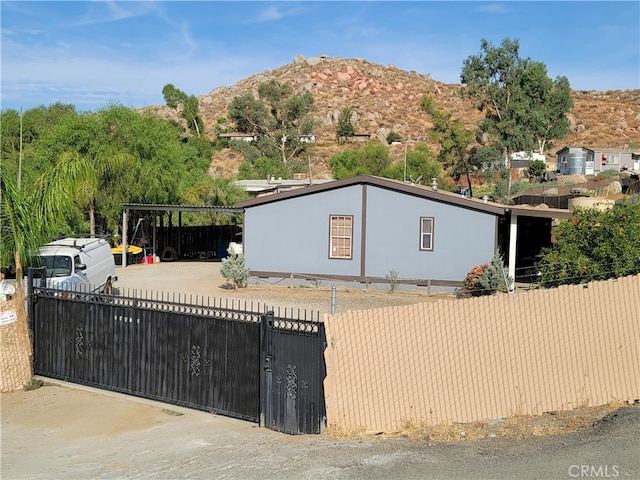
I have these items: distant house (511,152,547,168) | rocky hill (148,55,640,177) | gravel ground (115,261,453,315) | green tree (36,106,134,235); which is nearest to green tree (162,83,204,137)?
rocky hill (148,55,640,177)

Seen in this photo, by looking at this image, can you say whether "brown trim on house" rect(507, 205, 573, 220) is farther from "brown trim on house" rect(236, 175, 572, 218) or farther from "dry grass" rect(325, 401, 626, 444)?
"dry grass" rect(325, 401, 626, 444)

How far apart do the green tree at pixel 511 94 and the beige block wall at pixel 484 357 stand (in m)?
46.1

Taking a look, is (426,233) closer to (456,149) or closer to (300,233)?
(300,233)

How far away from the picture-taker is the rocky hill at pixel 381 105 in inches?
3475

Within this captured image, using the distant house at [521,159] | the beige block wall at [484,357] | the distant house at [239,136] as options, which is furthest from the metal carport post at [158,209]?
the distant house at [239,136]

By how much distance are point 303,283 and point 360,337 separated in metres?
15.8

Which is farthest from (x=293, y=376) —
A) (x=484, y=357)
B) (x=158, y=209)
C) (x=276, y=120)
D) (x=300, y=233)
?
(x=276, y=120)

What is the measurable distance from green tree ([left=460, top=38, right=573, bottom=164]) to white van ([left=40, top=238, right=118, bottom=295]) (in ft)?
133

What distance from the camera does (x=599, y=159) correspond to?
6412 cm

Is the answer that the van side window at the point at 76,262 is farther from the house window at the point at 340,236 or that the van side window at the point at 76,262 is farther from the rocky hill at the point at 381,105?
the rocky hill at the point at 381,105

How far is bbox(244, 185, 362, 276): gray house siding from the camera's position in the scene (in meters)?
24.2

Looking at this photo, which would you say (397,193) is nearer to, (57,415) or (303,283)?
(303,283)

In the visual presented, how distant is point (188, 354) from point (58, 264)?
8.46 meters

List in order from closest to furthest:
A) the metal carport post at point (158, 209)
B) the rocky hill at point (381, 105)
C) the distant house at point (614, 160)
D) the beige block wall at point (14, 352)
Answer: the beige block wall at point (14, 352), the metal carport post at point (158, 209), the distant house at point (614, 160), the rocky hill at point (381, 105)
